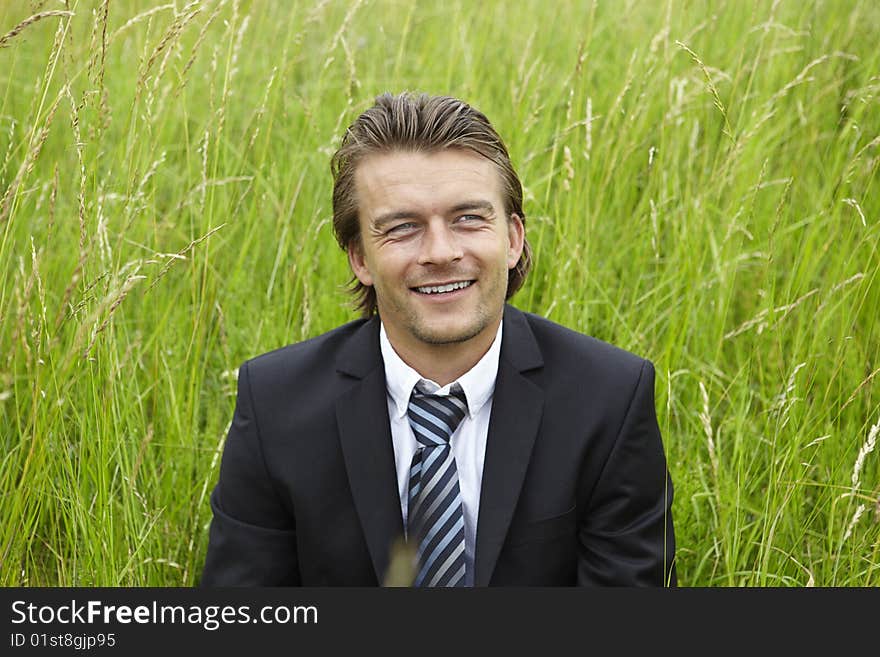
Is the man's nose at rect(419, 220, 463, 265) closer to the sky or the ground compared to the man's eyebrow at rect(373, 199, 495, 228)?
closer to the ground

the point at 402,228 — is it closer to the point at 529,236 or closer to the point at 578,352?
the point at 578,352

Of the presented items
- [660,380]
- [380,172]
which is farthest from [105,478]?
[660,380]

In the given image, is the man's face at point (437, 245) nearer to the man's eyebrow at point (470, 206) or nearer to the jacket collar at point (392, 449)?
the man's eyebrow at point (470, 206)

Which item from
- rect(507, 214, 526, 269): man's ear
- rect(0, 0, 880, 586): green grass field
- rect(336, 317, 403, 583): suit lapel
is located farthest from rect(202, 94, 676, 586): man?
rect(0, 0, 880, 586): green grass field

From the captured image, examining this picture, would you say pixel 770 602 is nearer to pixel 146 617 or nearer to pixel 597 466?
pixel 597 466

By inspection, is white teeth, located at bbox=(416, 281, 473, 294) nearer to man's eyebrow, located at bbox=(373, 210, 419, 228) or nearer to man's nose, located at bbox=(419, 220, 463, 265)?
man's nose, located at bbox=(419, 220, 463, 265)

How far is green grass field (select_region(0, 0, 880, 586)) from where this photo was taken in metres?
2.23

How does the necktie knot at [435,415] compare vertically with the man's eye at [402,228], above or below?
below

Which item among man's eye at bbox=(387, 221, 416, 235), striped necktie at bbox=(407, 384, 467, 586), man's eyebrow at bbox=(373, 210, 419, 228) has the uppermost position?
man's eyebrow at bbox=(373, 210, 419, 228)

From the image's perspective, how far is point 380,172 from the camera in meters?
2.15

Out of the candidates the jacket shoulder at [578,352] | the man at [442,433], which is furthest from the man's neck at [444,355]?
the jacket shoulder at [578,352]

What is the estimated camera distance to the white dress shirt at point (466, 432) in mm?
2146

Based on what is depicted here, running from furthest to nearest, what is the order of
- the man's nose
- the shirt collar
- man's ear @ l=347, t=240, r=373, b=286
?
man's ear @ l=347, t=240, r=373, b=286, the shirt collar, the man's nose

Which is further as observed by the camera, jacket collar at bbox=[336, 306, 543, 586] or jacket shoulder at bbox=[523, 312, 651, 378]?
jacket shoulder at bbox=[523, 312, 651, 378]
